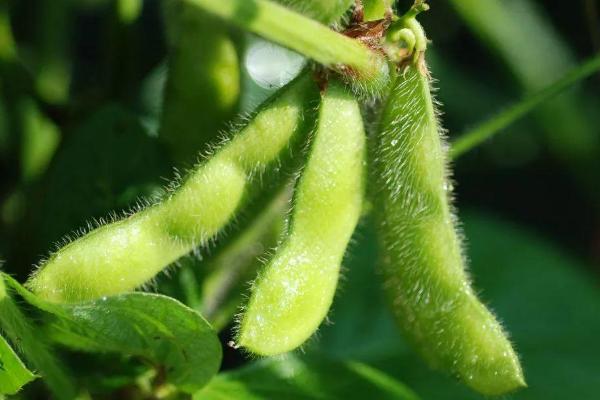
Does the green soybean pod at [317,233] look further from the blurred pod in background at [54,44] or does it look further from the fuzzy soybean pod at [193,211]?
the blurred pod in background at [54,44]

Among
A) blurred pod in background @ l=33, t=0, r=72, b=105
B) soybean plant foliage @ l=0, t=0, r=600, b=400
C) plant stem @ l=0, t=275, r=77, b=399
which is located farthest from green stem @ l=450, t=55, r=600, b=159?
blurred pod in background @ l=33, t=0, r=72, b=105

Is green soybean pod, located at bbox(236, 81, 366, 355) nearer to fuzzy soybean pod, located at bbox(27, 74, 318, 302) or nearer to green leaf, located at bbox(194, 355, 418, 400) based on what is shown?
fuzzy soybean pod, located at bbox(27, 74, 318, 302)

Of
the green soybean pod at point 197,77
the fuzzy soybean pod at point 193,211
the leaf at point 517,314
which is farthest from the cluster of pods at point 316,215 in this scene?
the leaf at point 517,314

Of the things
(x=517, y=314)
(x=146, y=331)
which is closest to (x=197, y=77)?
(x=146, y=331)

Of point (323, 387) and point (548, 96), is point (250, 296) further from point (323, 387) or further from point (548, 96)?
point (548, 96)

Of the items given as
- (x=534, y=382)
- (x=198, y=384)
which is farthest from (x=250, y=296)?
(x=534, y=382)
